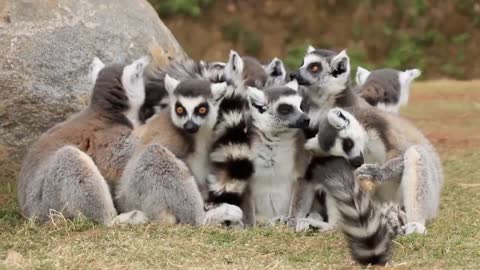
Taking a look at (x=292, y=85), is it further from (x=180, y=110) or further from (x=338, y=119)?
(x=180, y=110)

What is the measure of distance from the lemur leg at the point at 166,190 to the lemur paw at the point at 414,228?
126cm

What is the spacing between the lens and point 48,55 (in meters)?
9.15

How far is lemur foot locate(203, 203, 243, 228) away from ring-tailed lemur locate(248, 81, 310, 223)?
28cm

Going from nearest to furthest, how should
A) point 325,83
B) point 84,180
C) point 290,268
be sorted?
point 290,268 < point 84,180 < point 325,83

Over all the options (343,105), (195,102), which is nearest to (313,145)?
(343,105)

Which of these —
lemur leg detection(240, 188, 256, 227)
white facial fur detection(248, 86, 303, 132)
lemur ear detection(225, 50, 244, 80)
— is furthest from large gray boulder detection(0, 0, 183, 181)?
lemur leg detection(240, 188, 256, 227)

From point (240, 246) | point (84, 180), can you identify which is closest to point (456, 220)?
point (240, 246)

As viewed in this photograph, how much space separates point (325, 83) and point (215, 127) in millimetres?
1119

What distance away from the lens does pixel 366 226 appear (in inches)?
220

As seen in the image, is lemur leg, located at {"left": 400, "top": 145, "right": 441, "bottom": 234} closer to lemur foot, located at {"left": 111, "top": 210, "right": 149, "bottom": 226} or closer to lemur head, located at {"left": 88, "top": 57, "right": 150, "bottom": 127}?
lemur foot, located at {"left": 111, "top": 210, "right": 149, "bottom": 226}

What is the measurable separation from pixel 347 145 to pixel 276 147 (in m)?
0.55

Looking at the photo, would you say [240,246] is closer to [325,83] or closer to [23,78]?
[325,83]

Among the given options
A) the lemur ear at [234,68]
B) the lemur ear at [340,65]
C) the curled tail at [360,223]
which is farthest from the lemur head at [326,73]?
the curled tail at [360,223]

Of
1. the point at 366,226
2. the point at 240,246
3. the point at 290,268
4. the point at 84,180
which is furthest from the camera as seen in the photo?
the point at 84,180
